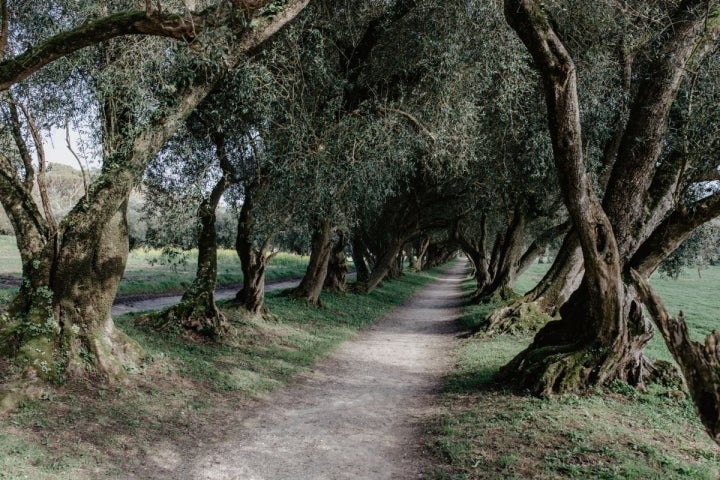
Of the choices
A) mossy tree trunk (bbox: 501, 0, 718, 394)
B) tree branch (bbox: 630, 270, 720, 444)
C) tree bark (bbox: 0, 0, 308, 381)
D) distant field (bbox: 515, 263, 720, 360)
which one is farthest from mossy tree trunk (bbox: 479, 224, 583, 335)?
tree branch (bbox: 630, 270, 720, 444)

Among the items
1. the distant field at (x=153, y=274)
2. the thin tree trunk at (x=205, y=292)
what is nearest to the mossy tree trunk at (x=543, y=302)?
the thin tree trunk at (x=205, y=292)

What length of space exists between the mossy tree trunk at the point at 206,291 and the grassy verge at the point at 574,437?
6.57 metres

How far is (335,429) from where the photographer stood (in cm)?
826

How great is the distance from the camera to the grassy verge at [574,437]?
6.26m

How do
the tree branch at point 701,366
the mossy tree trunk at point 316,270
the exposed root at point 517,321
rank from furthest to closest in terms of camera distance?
the mossy tree trunk at point 316,270 → the exposed root at point 517,321 → the tree branch at point 701,366

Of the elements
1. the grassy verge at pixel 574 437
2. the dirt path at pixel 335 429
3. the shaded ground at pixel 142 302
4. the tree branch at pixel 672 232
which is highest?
the tree branch at pixel 672 232

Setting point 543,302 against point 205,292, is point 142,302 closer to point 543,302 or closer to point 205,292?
point 205,292

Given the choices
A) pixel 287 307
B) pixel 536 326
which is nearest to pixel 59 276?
pixel 287 307

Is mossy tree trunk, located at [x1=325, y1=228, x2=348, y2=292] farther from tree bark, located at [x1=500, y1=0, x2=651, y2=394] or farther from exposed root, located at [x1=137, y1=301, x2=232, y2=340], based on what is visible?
tree bark, located at [x1=500, y1=0, x2=651, y2=394]

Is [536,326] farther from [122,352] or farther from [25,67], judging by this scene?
[25,67]

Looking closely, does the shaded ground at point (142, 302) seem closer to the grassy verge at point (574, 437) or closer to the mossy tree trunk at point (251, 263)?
the mossy tree trunk at point (251, 263)

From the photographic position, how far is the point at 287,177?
39.9ft

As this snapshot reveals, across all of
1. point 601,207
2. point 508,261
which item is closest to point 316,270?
point 508,261

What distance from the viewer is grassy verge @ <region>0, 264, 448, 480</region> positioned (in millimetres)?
6129
